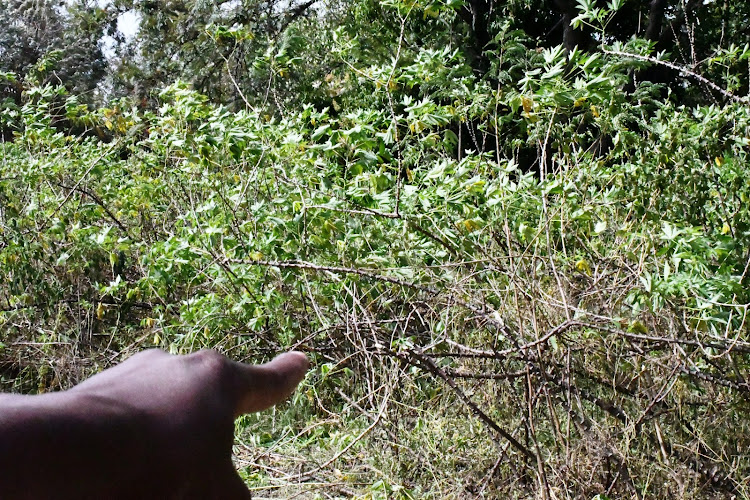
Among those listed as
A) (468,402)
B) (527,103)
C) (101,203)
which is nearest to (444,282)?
(468,402)

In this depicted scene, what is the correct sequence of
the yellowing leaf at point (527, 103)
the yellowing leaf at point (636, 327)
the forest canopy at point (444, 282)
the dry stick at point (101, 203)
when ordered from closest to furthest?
the yellowing leaf at point (636, 327) → the forest canopy at point (444, 282) → the yellowing leaf at point (527, 103) → the dry stick at point (101, 203)

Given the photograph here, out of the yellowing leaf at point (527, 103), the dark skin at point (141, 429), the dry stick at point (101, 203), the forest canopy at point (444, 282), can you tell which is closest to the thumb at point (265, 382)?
the dark skin at point (141, 429)

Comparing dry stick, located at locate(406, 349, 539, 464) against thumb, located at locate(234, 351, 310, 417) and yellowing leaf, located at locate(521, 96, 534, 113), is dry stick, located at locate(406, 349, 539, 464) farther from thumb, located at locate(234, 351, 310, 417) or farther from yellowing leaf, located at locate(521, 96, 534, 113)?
thumb, located at locate(234, 351, 310, 417)

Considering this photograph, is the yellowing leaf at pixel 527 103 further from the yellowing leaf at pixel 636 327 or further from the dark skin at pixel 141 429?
the dark skin at pixel 141 429

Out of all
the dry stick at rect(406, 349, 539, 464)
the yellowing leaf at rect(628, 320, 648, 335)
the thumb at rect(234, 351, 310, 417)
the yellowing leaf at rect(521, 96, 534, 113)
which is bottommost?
the dry stick at rect(406, 349, 539, 464)

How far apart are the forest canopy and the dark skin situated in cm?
243

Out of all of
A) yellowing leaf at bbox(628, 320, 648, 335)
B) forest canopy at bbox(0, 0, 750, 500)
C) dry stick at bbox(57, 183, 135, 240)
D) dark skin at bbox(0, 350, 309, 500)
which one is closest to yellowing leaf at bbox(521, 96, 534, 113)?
forest canopy at bbox(0, 0, 750, 500)

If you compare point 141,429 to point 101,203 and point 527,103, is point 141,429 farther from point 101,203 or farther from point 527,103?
point 101,203

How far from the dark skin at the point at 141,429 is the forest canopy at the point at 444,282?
2.43 meters

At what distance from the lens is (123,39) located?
51.3 feet

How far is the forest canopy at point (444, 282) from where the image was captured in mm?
3209

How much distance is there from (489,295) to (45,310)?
10.1 feet

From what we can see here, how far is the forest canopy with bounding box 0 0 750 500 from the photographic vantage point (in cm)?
321

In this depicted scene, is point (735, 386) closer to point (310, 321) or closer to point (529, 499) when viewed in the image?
point (529, 499)
